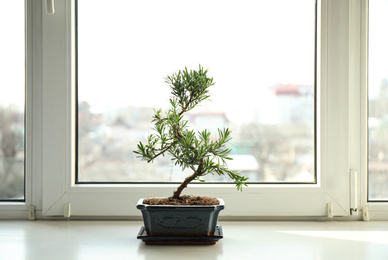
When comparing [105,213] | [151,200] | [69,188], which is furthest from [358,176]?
[69,188]

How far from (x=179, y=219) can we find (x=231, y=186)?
39 centimetres

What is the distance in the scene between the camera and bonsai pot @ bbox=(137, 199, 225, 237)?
1410mm

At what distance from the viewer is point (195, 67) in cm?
179

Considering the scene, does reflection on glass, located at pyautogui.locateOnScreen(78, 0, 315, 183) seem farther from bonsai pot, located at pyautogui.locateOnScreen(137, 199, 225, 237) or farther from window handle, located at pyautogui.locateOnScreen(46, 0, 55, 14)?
bonsai pot, located at pyautogui.locateOnScreen(137, 199, 225, 237)

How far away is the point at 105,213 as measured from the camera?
1.76 m

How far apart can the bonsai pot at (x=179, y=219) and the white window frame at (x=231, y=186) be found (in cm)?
32

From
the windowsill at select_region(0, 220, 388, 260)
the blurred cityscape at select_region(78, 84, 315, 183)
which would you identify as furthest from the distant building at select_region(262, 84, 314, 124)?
the windowsill at select_region(0, 220, 388, 260)

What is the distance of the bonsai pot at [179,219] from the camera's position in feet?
4.63

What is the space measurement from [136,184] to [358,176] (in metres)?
0.75

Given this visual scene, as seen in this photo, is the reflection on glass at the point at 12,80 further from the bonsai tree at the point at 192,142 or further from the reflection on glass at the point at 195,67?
the bonsai tree at the point at 192,142

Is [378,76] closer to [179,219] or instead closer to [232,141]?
[232,141]

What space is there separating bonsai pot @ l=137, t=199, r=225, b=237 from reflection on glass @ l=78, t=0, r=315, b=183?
0.38m

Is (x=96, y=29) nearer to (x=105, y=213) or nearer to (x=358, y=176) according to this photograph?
(x=105, y=213)

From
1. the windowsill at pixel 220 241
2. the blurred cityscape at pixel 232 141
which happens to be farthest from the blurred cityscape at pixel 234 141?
the windowsill at pixel 220 241
